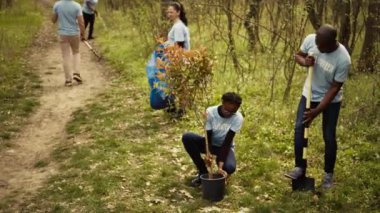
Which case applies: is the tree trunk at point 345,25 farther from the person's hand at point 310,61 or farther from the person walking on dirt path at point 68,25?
the person walking on dirt path at point 68,25

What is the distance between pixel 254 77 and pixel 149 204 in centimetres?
518

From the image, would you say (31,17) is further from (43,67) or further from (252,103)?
(252,103)

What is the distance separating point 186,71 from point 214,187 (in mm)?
1325

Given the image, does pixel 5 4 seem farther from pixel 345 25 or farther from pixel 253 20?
pixel 345 25

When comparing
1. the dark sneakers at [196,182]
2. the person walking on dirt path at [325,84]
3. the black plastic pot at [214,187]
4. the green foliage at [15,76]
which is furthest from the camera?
the green foliage at [15,76]

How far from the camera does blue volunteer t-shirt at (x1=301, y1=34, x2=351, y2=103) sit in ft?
16.4

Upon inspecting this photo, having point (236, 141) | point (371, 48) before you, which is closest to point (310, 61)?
point (236, 141)

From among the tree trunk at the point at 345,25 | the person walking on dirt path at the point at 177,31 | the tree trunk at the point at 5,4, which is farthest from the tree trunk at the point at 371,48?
the tree trunk at the point at 5,4

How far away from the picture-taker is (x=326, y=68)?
5047 mm

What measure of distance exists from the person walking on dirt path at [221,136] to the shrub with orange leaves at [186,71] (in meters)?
0.41

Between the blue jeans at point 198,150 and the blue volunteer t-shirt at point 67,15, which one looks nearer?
the blue jeans at point 198,150

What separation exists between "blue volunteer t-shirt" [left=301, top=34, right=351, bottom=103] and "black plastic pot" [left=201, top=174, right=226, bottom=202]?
1248mm

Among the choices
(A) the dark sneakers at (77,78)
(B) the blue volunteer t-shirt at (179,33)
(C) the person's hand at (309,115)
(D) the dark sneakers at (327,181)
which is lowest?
(A) the dark sneakers at (77,78)

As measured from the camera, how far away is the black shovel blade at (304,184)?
532 centimetres
